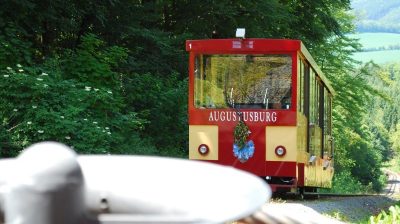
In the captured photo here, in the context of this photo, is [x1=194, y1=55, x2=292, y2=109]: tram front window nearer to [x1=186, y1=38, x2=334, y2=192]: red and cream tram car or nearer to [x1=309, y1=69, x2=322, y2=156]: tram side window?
[x1=186, y1=38, x2=334, y2=192]: red and cream tram car

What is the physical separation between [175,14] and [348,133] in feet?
83.1

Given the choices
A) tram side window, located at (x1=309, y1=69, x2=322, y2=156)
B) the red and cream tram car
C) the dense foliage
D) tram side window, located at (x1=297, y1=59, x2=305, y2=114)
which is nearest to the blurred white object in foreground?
the dense foliage

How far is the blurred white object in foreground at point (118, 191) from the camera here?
105cm

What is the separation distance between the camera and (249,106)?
46.9 feet

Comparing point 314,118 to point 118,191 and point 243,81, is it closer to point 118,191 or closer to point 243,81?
point 243,81

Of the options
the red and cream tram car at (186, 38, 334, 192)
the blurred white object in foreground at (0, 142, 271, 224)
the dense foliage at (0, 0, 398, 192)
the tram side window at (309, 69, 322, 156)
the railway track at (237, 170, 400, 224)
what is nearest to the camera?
the blurred white object in foreground at (0, 142, 271, 224)

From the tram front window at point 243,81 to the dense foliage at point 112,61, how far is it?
170 cm

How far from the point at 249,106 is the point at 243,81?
17.3 inches

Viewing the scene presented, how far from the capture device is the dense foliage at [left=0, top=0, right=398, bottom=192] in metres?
13.3

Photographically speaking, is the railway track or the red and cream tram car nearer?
the railway track

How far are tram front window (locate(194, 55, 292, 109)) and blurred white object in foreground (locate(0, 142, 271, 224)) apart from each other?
1303 cm

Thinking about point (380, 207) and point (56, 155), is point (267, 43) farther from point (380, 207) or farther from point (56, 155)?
point (56, 155)

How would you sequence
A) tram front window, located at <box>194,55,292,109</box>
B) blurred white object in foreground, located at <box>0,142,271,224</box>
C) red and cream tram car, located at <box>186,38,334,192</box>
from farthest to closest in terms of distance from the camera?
1. tram front window, located at <box>194,55,292,109</box>
2. red and cream tram car, located at <box>186,38,334,192</box>
3. blurred white object in foreground, located at <box>0,142,271,224</box>

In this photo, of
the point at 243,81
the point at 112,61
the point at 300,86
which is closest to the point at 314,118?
the point at 300,86
